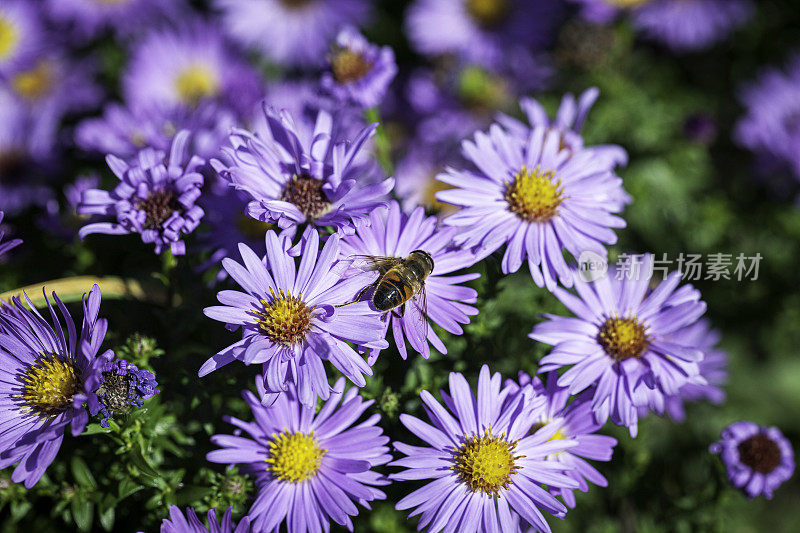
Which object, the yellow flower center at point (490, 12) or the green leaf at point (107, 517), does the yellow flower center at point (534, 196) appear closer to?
the green leaf at point (107, 517)

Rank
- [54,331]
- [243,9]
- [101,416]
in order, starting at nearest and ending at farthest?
[101,416]
[54,331]
[243,9]

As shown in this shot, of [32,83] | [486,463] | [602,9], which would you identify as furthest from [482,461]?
[32,83]

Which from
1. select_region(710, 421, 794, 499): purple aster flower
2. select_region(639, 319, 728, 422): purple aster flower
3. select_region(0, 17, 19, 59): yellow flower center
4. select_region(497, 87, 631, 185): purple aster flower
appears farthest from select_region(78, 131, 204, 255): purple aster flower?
select_region(0, 17, 19, 59): yellow flower center

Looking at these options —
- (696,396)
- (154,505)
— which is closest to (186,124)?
(154,505)

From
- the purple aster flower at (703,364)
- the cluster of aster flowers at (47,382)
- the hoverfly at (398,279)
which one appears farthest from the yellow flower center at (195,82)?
the purple aster flower at (703,364)

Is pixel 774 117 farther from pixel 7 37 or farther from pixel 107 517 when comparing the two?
pixel 7 37

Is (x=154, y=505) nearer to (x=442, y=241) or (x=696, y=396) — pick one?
(x=442, y=241)

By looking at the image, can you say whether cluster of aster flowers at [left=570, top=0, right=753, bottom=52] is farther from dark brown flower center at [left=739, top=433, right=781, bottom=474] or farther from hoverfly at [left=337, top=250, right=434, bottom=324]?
hoverfly at [left=337, top=250, right=434, bottom=324]
